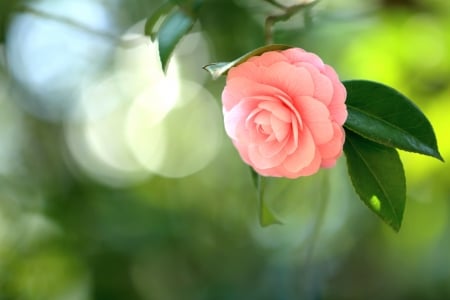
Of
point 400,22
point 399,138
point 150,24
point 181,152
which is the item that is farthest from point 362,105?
point 181,152

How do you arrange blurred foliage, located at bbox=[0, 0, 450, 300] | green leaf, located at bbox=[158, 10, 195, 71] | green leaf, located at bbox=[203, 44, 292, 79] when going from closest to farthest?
green leaf, located at bbox=[203, 44, 292, 79], green leaf, located at bbox=[158, 10, 195, 71], blurred foliage, located at bbox=[0, 0, 450, 300]

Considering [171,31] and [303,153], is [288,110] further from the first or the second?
[171,31]

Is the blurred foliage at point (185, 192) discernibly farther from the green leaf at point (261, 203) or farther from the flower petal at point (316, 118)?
the flower petal at point (316, 118)

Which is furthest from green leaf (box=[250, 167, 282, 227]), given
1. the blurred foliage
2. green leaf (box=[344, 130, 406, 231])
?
the blurred foliage

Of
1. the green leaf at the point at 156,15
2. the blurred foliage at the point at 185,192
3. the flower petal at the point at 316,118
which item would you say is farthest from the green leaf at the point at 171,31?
the blurred foliage at the point at 185,192

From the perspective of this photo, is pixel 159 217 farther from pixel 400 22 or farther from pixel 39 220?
pixel 400 22

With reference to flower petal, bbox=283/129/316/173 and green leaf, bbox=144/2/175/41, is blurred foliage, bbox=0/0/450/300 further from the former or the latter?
flower petal, bbox=283/129/316/173
